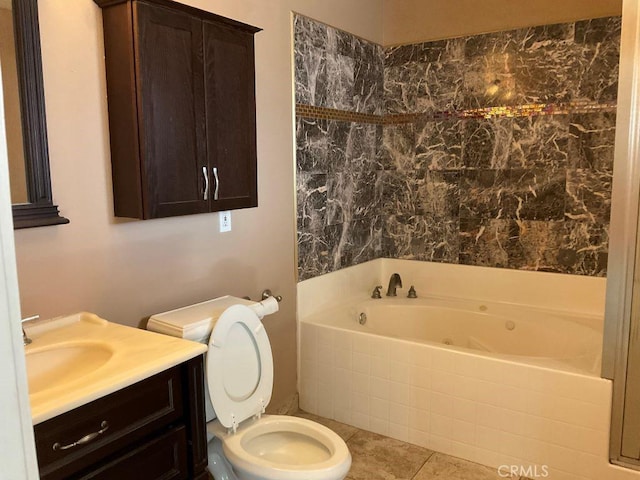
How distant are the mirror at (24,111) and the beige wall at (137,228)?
54 millimetres

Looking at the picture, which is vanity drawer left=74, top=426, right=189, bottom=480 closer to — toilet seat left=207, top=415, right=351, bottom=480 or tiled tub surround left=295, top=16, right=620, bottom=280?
toilet seat left=207, top=415, right=351, bottom=480

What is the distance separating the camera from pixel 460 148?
352cm

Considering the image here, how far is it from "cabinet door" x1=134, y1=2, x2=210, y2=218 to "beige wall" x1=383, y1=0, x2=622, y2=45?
6.32 feet

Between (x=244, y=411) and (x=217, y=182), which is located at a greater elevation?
(x=217, y=182)

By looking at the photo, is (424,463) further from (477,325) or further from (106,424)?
(106,424)

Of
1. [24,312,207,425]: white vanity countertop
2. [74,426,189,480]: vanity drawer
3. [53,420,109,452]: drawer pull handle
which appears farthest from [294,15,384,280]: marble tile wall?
[53,420,109,452]: drawer pull handle

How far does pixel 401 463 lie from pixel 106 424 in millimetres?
1613

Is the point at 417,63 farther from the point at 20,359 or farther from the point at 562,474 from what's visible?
the point at 20,359

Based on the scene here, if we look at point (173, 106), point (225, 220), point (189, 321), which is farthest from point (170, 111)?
point (189, 321)

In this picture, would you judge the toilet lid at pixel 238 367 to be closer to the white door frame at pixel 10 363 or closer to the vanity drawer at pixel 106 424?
the vanity drawer at pixel 106 424

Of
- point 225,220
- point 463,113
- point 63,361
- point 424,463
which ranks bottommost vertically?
point 424,463

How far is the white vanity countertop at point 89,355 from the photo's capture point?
1.44 m

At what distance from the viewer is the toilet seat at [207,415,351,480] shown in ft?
6.37

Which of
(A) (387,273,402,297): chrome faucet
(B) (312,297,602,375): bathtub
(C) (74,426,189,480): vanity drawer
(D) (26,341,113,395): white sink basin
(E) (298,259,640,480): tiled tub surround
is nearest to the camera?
(C) (74,426,189,480): vanity drawer
